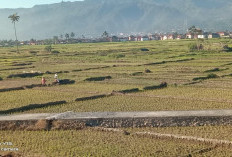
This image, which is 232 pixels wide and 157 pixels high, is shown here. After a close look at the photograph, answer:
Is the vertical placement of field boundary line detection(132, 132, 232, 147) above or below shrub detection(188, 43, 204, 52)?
below

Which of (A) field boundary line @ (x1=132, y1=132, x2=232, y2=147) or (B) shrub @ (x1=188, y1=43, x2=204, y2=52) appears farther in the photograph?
(B) shrub @ (x1=188, y1=43, x2=204, y2=52)

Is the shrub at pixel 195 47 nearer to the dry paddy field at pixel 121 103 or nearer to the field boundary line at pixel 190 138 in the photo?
the dry paddy field at pixel 121 103

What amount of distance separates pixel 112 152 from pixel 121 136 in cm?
199

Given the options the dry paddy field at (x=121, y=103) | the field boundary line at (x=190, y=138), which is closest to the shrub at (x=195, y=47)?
the dry paddy field at (x=121, y=103)

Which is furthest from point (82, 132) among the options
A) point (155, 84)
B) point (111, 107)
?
point (155, 84)

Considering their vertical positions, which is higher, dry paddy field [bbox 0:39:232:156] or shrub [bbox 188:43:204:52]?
shrub [bbox 188:43:204:52]

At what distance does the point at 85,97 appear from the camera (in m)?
21.6

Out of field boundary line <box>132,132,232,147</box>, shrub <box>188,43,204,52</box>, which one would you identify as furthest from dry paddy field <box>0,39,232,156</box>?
shrub <box>188,43,204,52</box>

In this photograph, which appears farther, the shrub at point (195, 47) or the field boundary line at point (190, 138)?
the shrub at point (195, 47)

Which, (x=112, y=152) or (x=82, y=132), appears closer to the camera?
(x=112, y=152)

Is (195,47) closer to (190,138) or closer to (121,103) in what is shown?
(121,103)

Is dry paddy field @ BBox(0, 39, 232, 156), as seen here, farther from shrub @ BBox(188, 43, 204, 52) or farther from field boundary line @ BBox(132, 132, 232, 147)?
shrub @ BBox(188, 43, 204, 52)

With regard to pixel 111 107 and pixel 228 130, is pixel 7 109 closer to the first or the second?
pixel 111 107

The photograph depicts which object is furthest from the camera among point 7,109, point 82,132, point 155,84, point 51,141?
point 155,84
